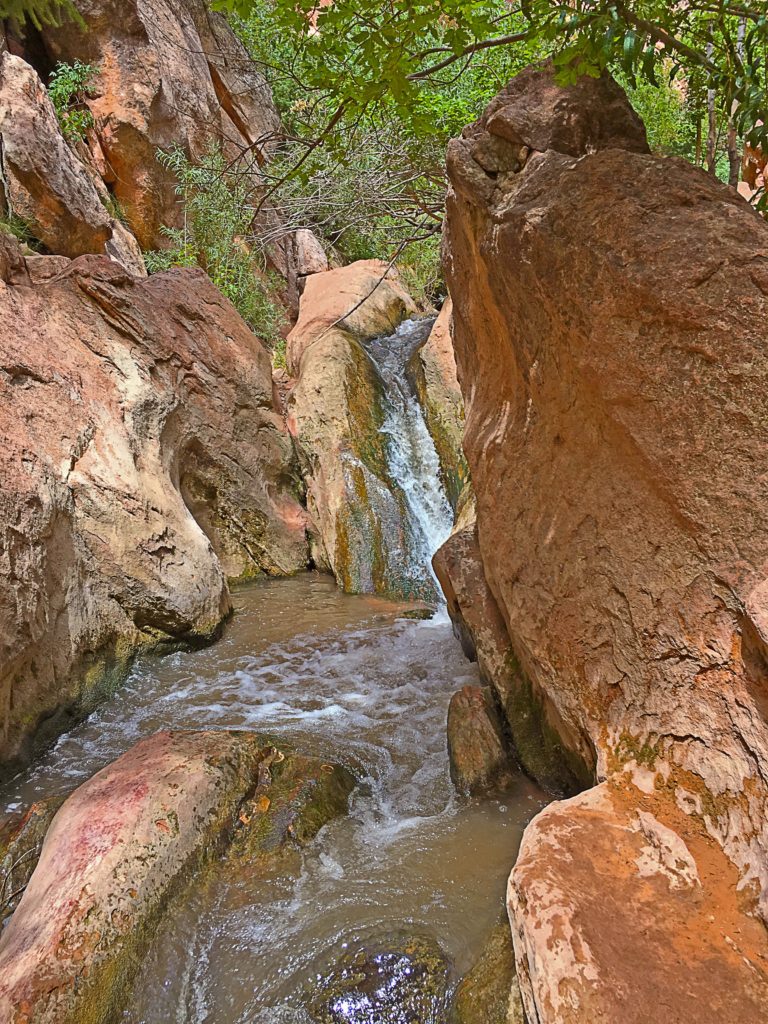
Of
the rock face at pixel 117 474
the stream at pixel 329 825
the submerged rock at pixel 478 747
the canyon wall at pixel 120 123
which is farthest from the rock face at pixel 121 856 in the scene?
the canyon wall at pixel 120 123

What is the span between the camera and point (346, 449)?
29.3ft

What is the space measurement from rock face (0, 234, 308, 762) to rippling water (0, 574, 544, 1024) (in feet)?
1.63

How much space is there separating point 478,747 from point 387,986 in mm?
1449

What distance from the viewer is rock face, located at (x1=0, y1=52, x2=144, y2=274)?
27.5 feet

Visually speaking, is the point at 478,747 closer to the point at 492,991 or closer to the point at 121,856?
the point at 492,991

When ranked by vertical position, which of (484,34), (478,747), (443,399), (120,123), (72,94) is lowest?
(478,747)

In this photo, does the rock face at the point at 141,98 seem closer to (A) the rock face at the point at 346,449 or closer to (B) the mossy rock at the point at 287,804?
Answer: (A) the rock face at the point at 346,449

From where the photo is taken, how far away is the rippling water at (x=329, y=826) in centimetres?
240

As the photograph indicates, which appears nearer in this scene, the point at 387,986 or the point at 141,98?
the point at 387,986

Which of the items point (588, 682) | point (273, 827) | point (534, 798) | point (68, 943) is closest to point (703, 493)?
point (588, 682)

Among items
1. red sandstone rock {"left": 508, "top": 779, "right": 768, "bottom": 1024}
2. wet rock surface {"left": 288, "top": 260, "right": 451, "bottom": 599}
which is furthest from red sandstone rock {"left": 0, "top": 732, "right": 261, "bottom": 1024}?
wet rock surface {"left": 288, "top": 260, "right": 451, "bottom": 599}

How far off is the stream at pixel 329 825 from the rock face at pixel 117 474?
0.47 meters

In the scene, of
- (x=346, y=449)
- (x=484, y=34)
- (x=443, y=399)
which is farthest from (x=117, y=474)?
(x=443, y=399)

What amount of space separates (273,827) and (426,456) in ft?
21.9
